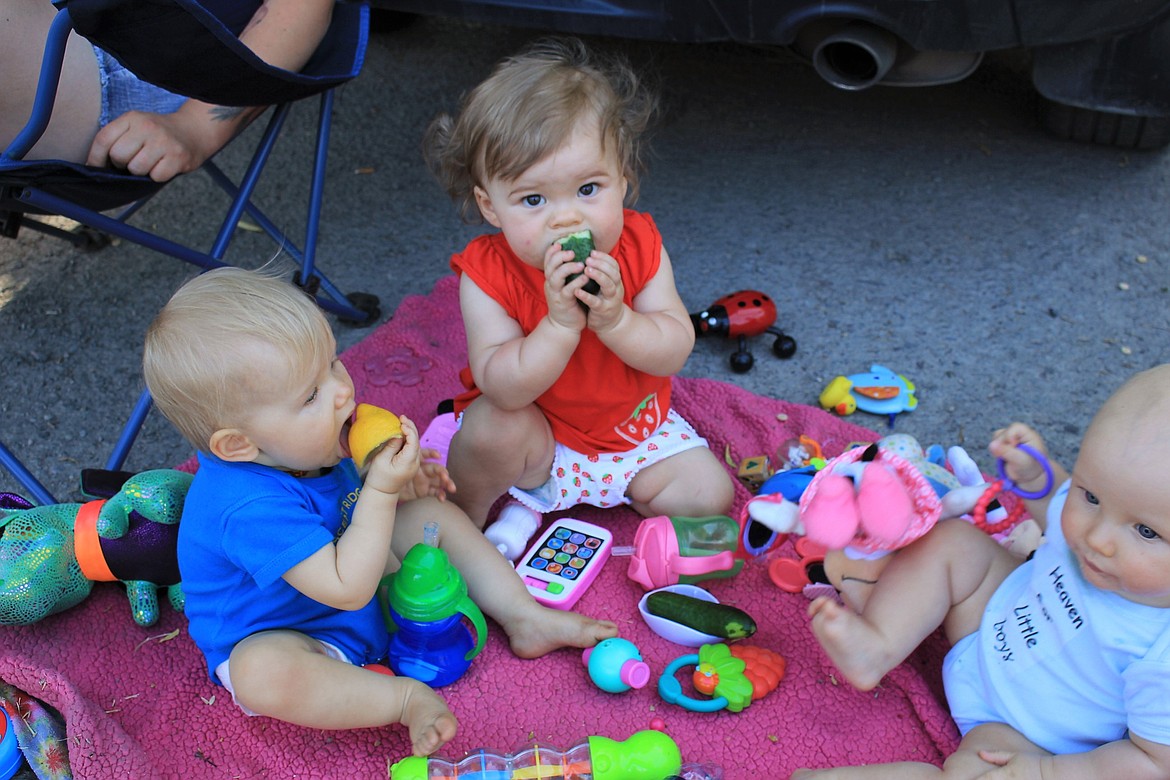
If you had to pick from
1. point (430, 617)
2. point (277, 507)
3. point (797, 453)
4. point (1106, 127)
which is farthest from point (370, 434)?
point (1106, 127)

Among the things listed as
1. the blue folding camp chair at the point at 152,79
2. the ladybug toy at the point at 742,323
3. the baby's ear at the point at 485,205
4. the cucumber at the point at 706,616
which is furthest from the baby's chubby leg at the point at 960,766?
the blue folding camp chair at the point at 152,79

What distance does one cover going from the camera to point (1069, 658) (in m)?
→ 1.50

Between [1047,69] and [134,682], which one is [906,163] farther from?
[134,682]

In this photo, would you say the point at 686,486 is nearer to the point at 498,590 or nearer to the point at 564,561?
the point at 564,561

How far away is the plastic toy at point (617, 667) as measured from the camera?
1.71 m

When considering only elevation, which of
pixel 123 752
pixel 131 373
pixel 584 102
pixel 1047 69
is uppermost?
pixel 584 102

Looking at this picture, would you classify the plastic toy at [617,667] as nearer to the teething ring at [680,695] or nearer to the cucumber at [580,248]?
the teething ring at [680,695]

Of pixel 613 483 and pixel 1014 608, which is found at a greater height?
pixel 1014 608

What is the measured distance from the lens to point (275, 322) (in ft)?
4.79

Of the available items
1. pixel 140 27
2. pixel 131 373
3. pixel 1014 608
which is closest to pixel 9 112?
pixel 140 27

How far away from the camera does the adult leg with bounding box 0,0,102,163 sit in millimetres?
2008

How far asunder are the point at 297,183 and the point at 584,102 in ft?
6.00

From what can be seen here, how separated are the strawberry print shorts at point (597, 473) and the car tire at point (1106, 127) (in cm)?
204

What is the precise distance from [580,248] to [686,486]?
570 millimetres
